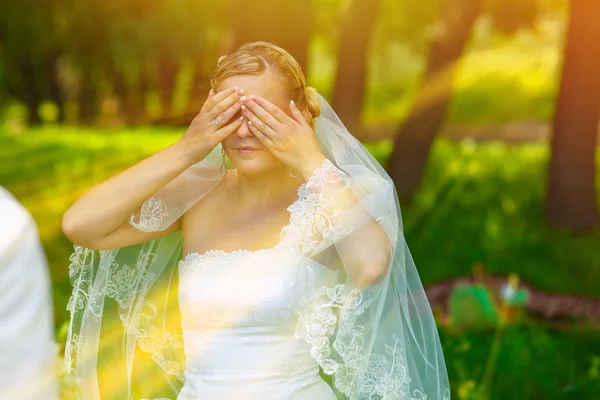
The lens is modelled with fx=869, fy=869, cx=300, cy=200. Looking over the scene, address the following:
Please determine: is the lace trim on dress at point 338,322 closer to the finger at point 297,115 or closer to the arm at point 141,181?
the finger at point 297,115

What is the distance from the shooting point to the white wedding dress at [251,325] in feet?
10.6

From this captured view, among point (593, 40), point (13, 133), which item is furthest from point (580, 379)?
point (13, 133)

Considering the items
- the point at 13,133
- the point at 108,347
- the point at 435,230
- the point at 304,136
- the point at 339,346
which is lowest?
the point at 13,133

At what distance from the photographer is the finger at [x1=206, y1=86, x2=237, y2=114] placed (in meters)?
3.06

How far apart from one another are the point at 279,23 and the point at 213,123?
24.1ft

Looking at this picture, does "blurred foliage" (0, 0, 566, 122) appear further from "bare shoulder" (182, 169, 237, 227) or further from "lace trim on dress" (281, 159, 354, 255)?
"lace trim on dress" (281, 159, 354, 255)

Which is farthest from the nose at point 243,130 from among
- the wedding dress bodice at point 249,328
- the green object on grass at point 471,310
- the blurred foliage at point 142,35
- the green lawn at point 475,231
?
the blurred foliage at point 142,35

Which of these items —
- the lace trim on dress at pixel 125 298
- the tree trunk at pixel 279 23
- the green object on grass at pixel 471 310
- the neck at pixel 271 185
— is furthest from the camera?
the tree trunk at pixel 279 23

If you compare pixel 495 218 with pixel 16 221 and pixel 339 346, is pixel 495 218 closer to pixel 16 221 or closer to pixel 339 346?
pixel 339 346

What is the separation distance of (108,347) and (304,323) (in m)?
1.15

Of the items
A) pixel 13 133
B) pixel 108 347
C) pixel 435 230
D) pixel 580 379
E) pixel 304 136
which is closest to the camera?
pixel 304 136

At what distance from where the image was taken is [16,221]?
1.17 m

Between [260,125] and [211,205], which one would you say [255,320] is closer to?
[211,205]

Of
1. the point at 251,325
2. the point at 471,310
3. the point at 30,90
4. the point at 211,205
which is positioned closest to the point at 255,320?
the point at 251,325
